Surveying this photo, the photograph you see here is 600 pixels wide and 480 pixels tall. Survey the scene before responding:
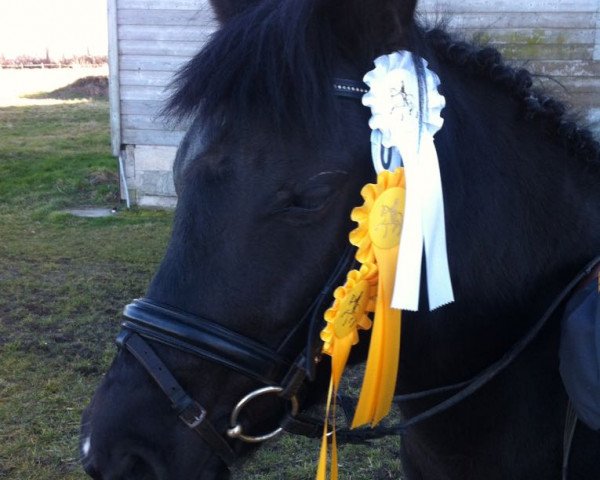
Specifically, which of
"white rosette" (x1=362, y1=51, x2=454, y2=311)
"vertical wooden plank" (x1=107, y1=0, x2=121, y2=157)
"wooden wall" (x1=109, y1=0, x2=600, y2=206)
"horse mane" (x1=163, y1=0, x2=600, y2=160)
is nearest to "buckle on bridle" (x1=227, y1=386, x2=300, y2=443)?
"white rosette" (x1=362, y1=51, x2=454, y2=311)

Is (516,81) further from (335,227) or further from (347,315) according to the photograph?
(347,315)

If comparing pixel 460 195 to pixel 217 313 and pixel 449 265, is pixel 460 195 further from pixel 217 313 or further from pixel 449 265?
pixel 217 313

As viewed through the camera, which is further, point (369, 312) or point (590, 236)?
point (590, 236)

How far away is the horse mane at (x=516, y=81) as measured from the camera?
6.45ft

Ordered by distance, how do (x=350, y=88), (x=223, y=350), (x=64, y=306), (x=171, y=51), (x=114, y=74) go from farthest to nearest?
(x=114, y=74), (x=171, y=51), (x=64, y=306), (x=350, y=88), (x=223, y=350)

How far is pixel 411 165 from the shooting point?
1727mm

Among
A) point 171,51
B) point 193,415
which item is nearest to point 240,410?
point 193,415

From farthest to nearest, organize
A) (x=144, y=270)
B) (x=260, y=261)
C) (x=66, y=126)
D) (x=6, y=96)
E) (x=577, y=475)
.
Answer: (x=6, y=96) < (x=66, y=126) < (x=144, y=270) < (x=577, y=475) < (x=260, y=261)

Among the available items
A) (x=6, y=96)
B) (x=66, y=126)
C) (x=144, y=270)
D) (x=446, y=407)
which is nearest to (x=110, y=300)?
(x=144, y=270)

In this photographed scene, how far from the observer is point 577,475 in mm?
1903

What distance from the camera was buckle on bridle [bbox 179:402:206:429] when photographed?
5.44ft

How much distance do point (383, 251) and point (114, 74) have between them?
29.4 ft

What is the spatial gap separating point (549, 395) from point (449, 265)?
18.4 inches

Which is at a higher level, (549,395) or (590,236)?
(590,236)
